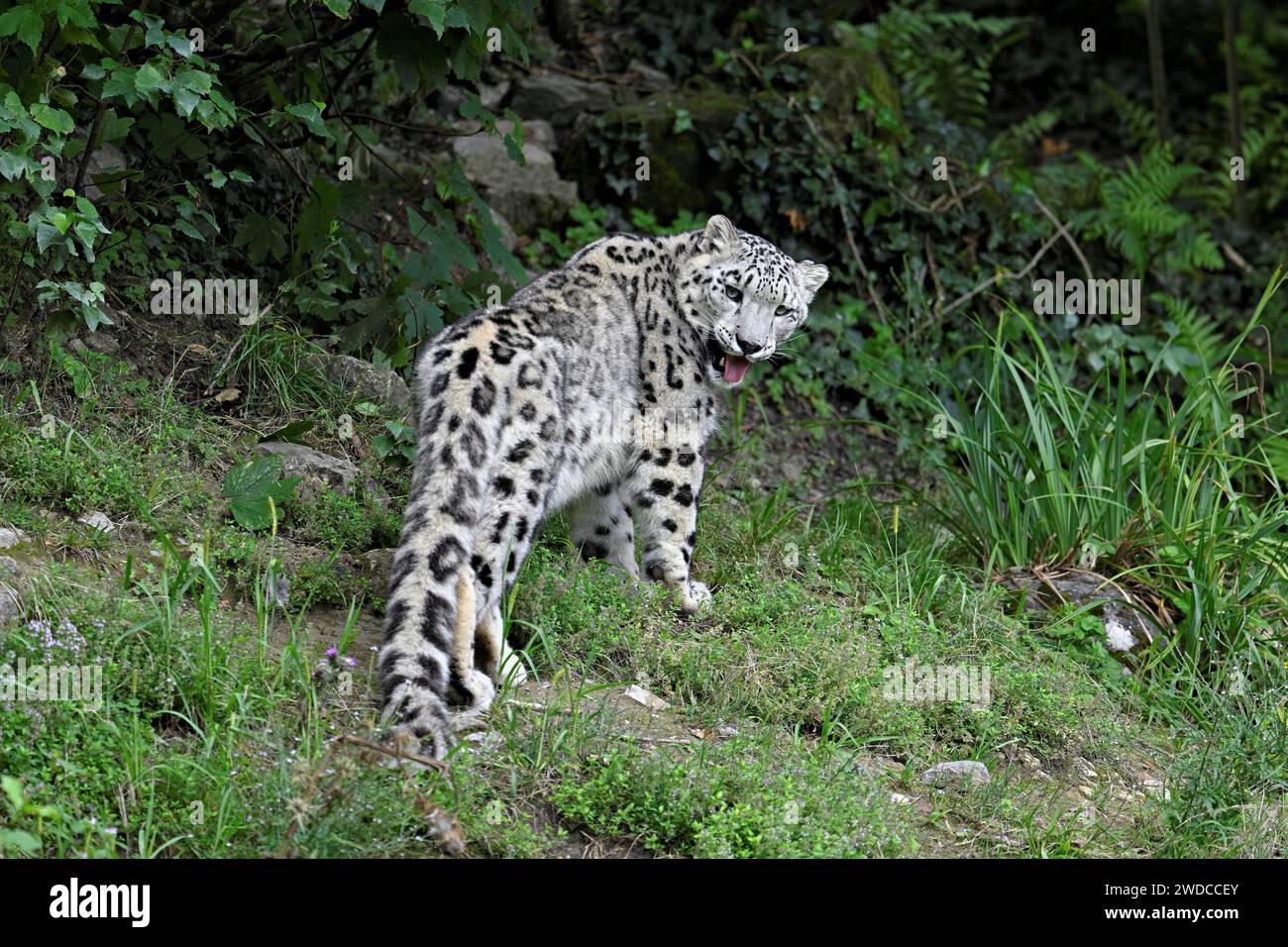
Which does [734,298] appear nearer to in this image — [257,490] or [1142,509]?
[257,490]

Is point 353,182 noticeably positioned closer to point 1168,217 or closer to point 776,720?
point 776,720

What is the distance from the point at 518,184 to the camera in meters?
10.5

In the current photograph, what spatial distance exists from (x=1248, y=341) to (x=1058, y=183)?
87.6 inches

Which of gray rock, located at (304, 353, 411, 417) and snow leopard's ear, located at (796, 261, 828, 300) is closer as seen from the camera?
snow leopard's ear, located at (796, 261, 828, 300)

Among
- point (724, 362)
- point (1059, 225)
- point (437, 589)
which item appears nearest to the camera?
point (437, 589)

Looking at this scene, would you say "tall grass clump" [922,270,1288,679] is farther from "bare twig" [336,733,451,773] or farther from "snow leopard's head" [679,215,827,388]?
"bare twig" [336,733,451,773]

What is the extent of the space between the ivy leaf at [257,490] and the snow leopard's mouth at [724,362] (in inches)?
84.7

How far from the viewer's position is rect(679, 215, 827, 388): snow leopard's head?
6938 millimetres

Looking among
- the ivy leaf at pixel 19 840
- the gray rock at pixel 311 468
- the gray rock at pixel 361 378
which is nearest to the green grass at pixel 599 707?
the ivy leaf at pixel 19 840

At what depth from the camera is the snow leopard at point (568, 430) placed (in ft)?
17.2

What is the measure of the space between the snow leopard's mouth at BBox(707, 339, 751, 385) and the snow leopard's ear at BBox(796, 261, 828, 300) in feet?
2.12

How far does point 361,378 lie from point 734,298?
216cm

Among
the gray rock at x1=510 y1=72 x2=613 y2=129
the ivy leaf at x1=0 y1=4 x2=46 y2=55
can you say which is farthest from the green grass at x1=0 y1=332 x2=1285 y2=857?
the gray rock at x1=510 y1=72 x2=613 y2=129

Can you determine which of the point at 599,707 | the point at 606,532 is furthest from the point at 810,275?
the point at 599,707
